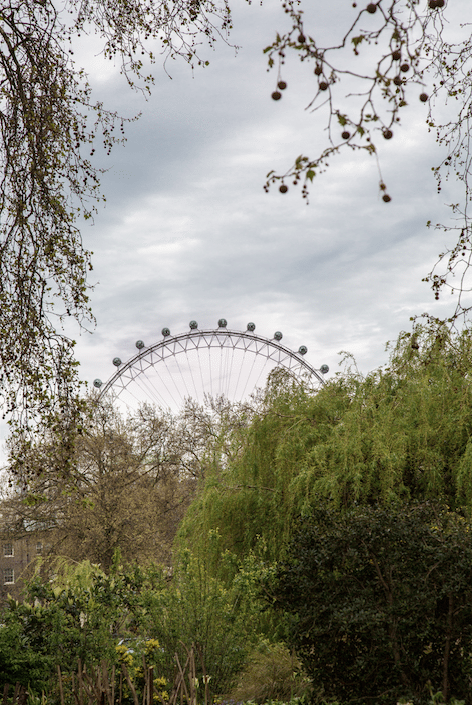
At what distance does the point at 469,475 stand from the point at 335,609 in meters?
3.44

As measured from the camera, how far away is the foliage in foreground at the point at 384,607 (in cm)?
474

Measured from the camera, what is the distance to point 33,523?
810 inches

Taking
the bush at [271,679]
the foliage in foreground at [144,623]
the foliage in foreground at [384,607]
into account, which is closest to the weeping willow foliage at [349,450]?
the foliage in foreground at [144,623]

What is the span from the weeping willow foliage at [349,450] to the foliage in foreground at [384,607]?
2.18 meters

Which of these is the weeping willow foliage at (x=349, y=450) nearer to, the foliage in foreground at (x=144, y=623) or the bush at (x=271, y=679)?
the foliage in foreground at (x=144, y=623)

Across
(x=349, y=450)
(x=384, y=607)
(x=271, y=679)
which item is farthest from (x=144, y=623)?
(x=349, y=450)

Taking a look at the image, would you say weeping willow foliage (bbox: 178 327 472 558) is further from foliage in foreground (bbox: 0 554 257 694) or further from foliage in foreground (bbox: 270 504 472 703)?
foliage in foreground (bbox: 270 504 472 703)

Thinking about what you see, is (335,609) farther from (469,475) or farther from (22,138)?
(22,138)

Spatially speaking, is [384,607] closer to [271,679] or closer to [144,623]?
[271,679]

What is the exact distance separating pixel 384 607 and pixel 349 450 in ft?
10.7

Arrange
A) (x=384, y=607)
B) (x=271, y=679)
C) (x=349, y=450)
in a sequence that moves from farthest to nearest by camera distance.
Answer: (x=349, y=450) → (x=271, y=679) → (x=384, y=607)

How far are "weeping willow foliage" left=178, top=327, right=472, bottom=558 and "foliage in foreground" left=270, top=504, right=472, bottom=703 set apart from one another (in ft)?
7.16

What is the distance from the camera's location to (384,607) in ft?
15.8

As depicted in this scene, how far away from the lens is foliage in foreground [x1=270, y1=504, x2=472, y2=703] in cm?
474
